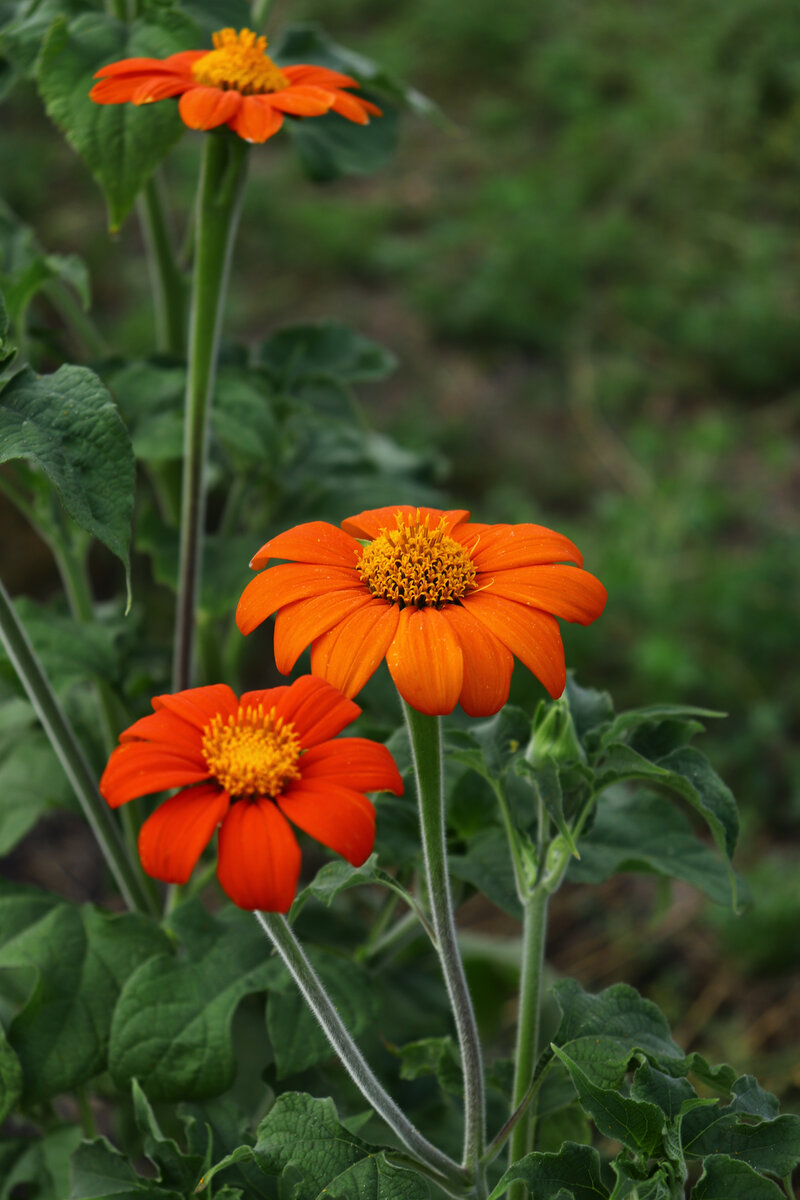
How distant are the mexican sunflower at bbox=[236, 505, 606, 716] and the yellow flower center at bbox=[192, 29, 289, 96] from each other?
342mm

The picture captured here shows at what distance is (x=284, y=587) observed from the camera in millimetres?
613

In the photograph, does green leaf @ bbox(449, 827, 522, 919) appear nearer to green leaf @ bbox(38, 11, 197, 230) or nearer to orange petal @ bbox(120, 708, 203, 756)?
orange petal @ bbox(120, 708, 203, 756)

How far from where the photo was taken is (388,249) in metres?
3.18

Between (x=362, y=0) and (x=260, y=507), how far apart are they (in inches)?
149

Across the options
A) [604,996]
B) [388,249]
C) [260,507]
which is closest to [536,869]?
[604,996]

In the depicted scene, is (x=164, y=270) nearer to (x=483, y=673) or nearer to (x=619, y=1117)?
(x=483, y=673)

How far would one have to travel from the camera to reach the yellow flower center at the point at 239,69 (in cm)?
78

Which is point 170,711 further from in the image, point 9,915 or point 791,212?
point 791,212

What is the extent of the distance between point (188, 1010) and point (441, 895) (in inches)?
11.4

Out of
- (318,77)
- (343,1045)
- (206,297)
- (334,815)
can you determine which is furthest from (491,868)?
(318,77)

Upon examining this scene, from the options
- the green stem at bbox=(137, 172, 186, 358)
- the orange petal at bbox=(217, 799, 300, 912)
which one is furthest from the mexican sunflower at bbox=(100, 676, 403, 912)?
the green stem at bbox=(137, 172, 186, 358)

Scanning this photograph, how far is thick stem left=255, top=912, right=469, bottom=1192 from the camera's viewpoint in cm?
60

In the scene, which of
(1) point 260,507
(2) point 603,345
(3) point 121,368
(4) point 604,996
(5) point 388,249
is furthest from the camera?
(5) point 388,249

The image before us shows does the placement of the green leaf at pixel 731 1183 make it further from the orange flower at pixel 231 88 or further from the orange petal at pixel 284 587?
the orange flower at pixel 231 88
